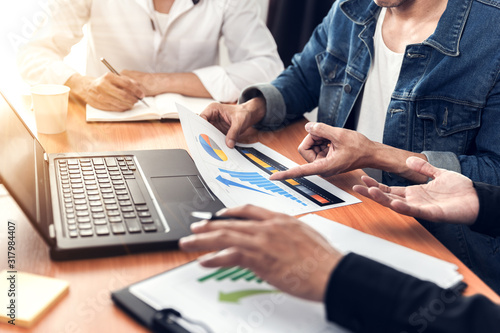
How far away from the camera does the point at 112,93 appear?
1.20 metres

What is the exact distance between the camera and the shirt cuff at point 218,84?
4.61 feet

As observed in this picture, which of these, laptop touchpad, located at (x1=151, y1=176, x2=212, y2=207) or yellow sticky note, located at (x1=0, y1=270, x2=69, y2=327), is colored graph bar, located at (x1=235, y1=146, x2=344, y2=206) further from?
yellow sticky note, located at (x1=0, y1=270, x2=69, y2=327)

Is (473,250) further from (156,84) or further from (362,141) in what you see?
(156,84)

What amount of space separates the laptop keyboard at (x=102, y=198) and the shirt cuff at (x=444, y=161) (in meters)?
0.59

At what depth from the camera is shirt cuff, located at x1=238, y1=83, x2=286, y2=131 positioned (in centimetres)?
121

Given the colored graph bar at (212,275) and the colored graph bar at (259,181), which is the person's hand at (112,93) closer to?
the colored graph bar at (259,181)

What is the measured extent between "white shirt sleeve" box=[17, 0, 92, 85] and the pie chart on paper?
0.58 m

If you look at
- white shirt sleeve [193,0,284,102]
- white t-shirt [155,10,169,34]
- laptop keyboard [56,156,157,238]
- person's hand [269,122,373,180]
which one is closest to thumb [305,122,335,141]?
person's hand [269,122,373,180]

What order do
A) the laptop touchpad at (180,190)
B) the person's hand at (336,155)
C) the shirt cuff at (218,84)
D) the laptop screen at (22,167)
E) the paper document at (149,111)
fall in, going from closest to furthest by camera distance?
the laptop screen at (22,167), the laptop touchpad at (180,190), the person's hand at (336,155), the paper document at (149,111), the shirt cuff at (218,84)

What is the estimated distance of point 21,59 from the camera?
4.38 ft

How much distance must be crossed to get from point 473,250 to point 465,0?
0.60 meters

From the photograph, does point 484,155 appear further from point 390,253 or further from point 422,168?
point 390,253

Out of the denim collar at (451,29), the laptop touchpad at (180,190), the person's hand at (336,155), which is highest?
the denim collar at (451,29)

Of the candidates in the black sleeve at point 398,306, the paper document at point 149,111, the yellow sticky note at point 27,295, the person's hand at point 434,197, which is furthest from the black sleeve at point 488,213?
the paper document at point 149,111
